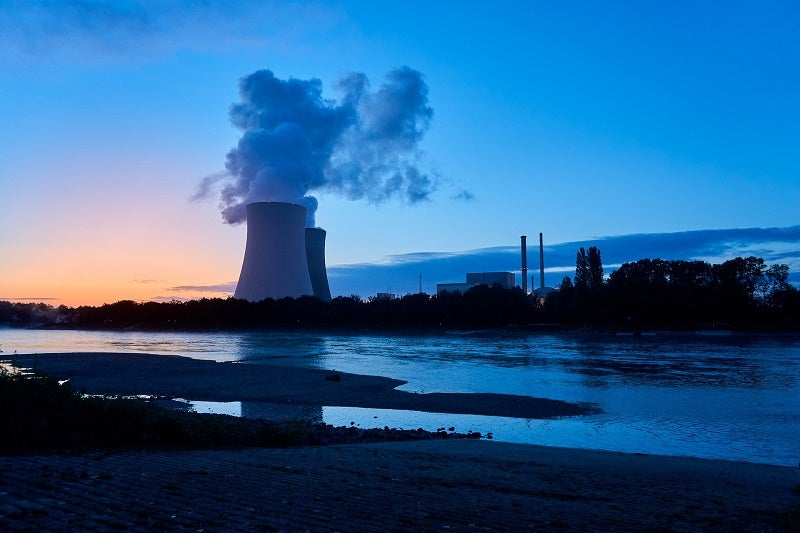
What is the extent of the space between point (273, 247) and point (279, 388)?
982 inches

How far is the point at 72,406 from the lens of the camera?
6062mm

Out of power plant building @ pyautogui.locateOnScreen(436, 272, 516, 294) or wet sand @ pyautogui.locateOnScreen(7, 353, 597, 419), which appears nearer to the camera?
wet sand @ pyautogui.locateOnScreen(7, 353, 597, 419)

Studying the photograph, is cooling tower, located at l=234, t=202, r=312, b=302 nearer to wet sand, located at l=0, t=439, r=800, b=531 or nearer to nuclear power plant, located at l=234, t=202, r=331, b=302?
nuclear power plant, located at l=234, t=202, r=331, b=302

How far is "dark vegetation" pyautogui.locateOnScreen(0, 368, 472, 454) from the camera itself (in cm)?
536

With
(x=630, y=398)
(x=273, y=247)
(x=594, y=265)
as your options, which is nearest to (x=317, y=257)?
(x=273, y=247)

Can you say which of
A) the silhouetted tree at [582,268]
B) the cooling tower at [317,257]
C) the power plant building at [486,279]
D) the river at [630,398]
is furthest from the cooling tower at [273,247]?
the power plant building at [486,279]

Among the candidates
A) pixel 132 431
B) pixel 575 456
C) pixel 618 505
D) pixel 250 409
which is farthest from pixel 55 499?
pixel 250 409

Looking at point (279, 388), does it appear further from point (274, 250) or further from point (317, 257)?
point (317, 257)

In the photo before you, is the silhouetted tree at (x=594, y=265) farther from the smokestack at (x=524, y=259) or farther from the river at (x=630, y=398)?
the river at (x=630, y=398)

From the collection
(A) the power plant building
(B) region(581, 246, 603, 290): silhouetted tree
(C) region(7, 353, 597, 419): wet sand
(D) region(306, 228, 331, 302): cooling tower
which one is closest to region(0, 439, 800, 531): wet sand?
(C) region(7, 353, 597, 419): wet sand

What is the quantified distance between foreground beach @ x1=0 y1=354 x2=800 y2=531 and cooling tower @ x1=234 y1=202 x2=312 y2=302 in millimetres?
32489

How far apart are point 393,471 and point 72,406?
10.6 ft

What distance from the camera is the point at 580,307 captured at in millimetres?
60406

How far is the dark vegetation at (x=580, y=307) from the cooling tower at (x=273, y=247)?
27.3m
